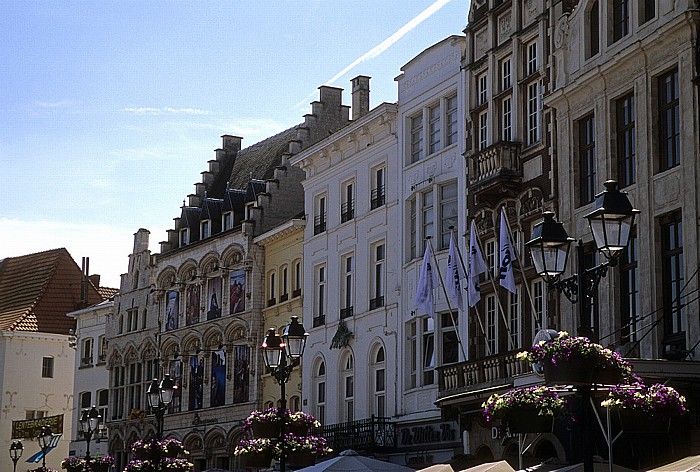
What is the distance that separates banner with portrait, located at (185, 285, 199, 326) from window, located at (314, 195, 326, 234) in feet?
31.3

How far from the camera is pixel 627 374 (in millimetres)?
14969

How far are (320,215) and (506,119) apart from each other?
12.1 m

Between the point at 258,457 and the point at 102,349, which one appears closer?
the point at 258,457

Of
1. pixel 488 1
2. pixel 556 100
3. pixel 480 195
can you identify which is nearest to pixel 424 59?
pixel 488 1

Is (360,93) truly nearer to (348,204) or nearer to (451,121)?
(348,204)

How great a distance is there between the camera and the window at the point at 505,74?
112ft

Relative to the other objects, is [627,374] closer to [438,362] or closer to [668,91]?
[668,91]

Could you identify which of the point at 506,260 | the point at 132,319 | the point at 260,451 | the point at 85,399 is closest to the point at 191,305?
the point at 132,319

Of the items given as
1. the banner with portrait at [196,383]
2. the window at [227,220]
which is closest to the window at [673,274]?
the window at [227,220]

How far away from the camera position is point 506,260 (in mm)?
30516

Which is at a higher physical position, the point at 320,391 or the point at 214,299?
the point at 214,299

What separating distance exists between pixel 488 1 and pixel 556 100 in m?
5.76

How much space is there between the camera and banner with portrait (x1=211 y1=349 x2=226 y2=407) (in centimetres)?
5022

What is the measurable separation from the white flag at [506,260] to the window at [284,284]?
17.2m
